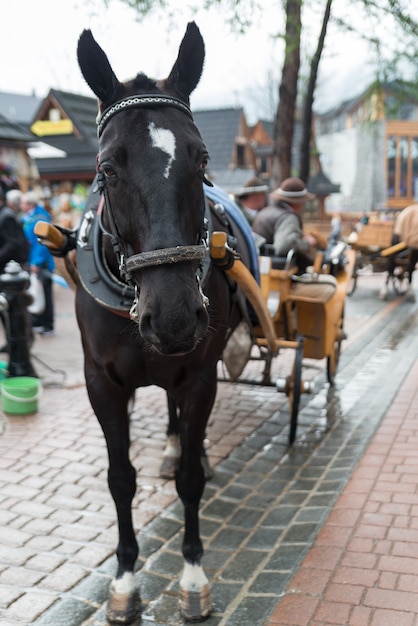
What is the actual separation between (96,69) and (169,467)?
2.93m

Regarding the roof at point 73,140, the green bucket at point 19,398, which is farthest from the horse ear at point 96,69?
the roof at point 73,140

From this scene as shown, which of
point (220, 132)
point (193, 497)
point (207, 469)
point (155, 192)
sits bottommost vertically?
point (207, 469)

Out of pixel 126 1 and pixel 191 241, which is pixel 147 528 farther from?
pixel 126 1

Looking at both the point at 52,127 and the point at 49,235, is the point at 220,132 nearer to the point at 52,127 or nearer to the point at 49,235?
the point at 52,127

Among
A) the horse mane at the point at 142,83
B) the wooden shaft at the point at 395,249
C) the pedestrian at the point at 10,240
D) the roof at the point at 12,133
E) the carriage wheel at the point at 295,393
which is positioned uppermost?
the roof at the point at 12,133

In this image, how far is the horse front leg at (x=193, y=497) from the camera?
9.87 feet

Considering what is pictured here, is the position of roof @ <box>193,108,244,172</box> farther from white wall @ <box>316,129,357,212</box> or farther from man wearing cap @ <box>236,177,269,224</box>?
man wearing cap @ <box>236,177,269,224</box>

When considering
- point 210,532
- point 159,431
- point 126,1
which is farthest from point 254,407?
point 126,1

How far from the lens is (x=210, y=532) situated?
12.5 feet

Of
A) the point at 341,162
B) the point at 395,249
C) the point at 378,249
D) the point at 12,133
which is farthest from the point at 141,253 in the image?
the point at 341,162

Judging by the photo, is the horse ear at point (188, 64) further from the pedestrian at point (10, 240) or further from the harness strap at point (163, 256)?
the pedestrian at point (10, 240)

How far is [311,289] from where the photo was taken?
5684 mm

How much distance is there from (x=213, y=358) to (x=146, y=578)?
1206 millimetres

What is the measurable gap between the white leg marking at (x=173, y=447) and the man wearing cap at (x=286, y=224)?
6.22 feet
